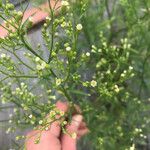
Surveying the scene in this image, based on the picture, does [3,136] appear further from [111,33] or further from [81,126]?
[111,33]

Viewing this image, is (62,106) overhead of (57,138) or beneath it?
overhead

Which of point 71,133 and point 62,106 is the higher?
point 62,106

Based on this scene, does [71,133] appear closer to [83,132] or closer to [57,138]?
[57,138]

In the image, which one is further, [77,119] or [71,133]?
[77,119]

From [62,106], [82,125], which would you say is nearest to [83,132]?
[82,125]

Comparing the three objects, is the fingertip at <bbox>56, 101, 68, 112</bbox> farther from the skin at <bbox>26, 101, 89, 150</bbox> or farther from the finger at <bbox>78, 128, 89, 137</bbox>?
the finger at <bbox>78, 128, 89, 137</bbox>

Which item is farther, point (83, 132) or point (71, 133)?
point (83, 132)

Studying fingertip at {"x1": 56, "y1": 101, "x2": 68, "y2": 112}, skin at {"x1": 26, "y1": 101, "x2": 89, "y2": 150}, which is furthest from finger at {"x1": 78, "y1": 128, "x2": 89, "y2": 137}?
fingertip at {"x1": 56, "y1": 101, "x2": 68, "y2": 112}

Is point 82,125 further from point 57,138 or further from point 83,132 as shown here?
point 57,138

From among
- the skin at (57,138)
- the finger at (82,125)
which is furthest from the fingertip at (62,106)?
the finger at (82,125)

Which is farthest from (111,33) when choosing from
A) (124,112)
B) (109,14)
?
(124,112)
